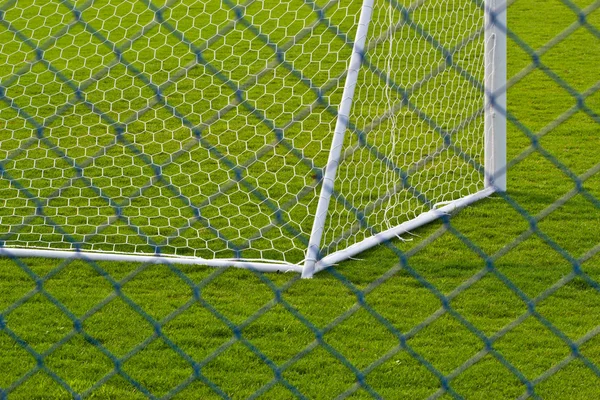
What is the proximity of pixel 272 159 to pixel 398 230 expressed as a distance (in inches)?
51.8

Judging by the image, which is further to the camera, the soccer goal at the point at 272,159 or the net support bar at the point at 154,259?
the soccer goal at the point at 272,159

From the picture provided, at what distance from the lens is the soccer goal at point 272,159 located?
13.8ft

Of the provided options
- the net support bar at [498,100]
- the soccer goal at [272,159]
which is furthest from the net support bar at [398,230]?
→ the net support bar at [498,100]

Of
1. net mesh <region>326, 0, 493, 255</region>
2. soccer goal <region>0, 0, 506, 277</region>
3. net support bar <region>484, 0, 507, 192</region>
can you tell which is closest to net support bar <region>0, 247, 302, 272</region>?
soccer goal <region>0, 0, 506, 277</region>

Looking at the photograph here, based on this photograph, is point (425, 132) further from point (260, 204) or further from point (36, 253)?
point (36, 253)

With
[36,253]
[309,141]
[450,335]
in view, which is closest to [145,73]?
[309,141]

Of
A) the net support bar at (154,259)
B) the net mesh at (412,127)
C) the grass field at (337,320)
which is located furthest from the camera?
the net mesh at (412,127)

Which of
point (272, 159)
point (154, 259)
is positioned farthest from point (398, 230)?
point (272, 159)

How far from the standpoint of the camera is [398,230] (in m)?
4.39

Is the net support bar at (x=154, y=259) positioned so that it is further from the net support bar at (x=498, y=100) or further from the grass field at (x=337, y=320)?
the net support bar at (x=498, y=100)

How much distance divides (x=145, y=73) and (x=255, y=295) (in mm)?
3761

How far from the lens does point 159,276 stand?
399 cm

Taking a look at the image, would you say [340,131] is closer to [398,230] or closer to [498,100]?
[398,230]

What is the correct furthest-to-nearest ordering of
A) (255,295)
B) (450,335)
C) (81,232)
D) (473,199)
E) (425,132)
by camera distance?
(425,132) → (473,199) → (81,232) → (255,295) → (450,335)
